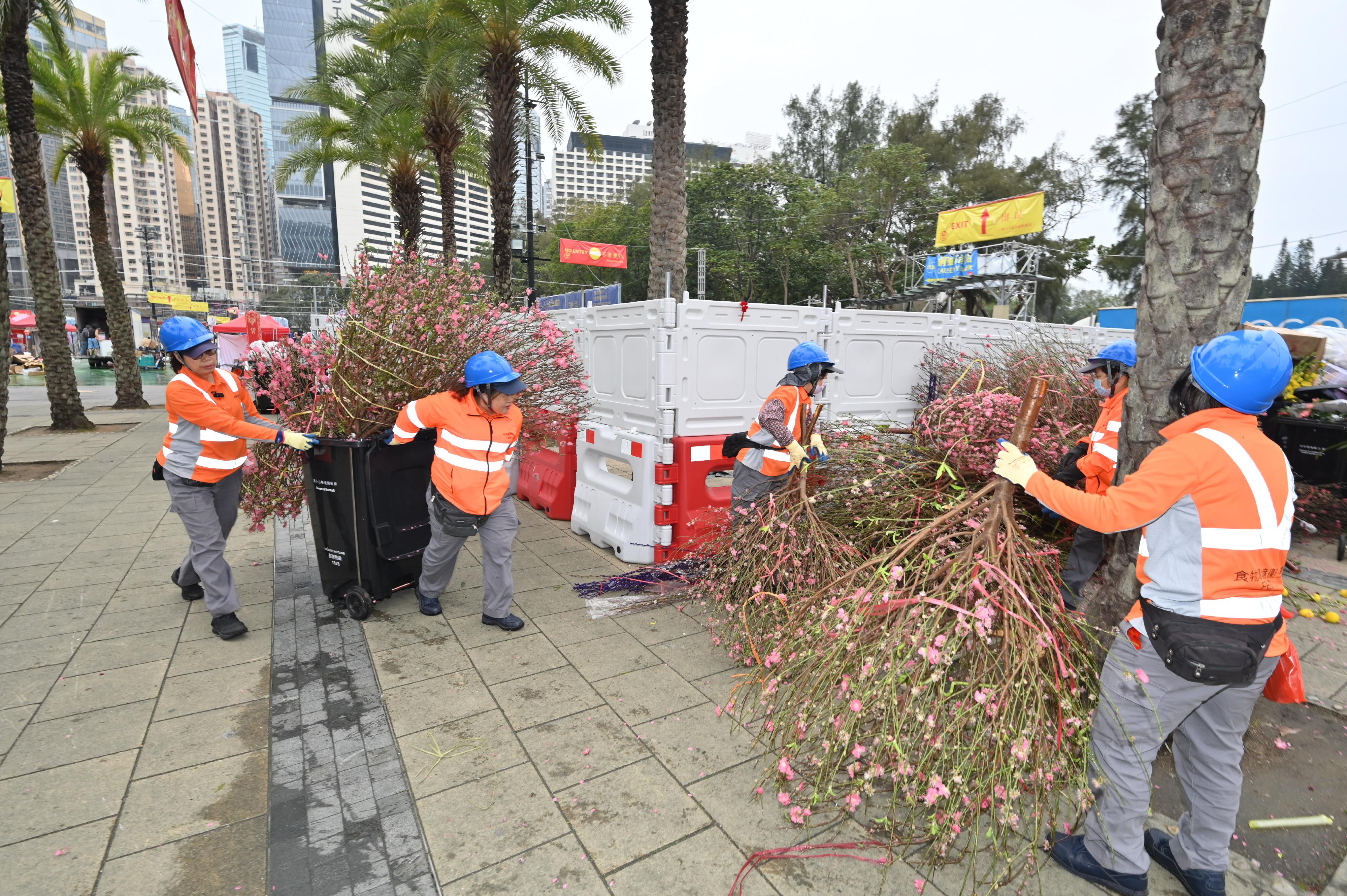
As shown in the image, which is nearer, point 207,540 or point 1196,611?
point 1196,611

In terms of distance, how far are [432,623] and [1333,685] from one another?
5.13 metres

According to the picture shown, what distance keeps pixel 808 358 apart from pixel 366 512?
116 inches

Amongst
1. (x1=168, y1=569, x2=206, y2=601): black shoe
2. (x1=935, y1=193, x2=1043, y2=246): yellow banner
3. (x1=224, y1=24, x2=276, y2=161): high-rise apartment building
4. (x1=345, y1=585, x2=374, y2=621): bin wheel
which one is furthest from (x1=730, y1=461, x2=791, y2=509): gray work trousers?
(x1=224, y1=24, x2=276, y2=161): high-rise apartment building

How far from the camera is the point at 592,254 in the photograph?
98.8 feet

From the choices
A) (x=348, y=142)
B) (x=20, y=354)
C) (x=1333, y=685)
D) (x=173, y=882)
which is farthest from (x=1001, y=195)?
(x=20, y=354)

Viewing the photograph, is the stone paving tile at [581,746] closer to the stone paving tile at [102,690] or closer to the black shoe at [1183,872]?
the black shoe at [1183,872]

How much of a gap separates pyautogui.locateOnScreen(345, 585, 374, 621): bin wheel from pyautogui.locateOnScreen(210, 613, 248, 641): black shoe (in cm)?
58

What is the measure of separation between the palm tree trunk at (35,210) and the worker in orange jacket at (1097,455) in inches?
532

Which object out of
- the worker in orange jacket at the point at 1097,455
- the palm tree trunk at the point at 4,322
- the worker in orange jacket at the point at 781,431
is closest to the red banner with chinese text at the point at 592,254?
the palm tree trunk at the point at 4,322

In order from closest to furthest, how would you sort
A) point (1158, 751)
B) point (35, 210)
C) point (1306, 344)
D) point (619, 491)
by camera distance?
1. point (1158, 751)
2. point (619, 491)
3. point (1306, 344)
4. point (35, 210)

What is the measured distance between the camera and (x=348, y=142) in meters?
21.2

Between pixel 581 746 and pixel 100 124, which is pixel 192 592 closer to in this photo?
pixel 581 746

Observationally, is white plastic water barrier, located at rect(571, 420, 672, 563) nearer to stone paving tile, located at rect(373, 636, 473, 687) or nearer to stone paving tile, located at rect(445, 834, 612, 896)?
stone paving tile, located at rect(373, 636, 473, 687)

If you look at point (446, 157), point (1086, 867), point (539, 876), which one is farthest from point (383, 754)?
point (446, 157)
